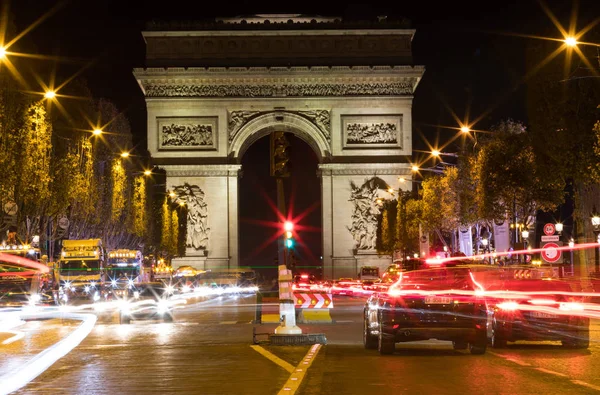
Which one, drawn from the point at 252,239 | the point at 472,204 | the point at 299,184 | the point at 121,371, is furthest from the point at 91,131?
the point at 252,239

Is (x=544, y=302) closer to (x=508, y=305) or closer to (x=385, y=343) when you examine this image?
(x=508, y=305)

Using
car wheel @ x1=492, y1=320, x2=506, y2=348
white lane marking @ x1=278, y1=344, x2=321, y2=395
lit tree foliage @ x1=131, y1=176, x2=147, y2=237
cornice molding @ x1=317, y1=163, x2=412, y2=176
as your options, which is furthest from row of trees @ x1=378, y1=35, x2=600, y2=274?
white lane marking @ x1=278, y1=344, x2=321, y2=395

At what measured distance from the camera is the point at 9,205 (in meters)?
47.8

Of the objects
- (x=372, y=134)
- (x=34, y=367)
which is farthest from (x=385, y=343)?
(x=372, y=134)

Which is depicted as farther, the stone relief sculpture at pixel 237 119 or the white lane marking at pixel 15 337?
the stone relief sculpture at pixel 237 119

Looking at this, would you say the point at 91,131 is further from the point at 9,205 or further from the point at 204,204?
the point at 204,204

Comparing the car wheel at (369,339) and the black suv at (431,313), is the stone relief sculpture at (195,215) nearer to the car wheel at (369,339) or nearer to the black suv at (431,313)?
the car wheel at (369,339)

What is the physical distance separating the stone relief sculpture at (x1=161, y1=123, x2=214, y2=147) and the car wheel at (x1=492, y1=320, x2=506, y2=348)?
66527 millimetres

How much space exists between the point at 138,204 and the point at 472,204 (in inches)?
1016

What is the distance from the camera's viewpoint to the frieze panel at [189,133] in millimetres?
86812

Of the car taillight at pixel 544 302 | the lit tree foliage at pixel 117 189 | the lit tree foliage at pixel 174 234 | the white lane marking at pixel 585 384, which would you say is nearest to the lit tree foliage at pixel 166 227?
the lit tree foliage at pixel 174 234

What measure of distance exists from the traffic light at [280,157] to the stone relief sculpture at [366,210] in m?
64.3

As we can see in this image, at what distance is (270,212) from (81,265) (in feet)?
240

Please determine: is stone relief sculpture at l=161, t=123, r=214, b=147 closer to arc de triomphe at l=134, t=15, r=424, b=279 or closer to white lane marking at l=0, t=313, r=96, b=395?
arc de triomphe at l=134, t=15, r=424, b=279
